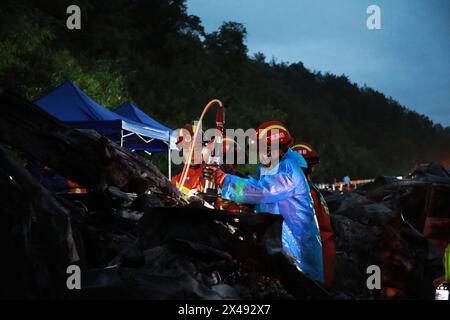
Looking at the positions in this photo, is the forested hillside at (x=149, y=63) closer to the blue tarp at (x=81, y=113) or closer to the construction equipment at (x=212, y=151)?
the blue tarp at (x=81, y=113)

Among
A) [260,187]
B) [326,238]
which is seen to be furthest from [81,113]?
[260,187]

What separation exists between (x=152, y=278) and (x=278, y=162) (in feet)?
7.59

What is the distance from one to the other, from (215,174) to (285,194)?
630 mm

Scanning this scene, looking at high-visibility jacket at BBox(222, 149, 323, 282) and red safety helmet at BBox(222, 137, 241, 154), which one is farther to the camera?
red safety helmet at BBox(222, 137, 241, 154)

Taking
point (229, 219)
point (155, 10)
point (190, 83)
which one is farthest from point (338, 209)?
point (155, 10)

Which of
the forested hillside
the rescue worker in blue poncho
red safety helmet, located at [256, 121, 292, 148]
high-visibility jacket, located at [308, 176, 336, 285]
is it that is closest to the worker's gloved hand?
the rescue worker in blue poncho

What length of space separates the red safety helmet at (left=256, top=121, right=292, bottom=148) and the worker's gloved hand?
0.55 m

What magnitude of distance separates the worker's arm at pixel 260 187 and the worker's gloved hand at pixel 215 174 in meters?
0.04

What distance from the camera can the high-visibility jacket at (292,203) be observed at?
466cm

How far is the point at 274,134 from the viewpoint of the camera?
4938mm

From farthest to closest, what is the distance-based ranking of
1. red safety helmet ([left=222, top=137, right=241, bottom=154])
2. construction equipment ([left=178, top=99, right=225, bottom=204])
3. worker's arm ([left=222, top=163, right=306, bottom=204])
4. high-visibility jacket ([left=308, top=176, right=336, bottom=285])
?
red safety helmet ([left=222, top=137, right=241, bottom=154]) < high-visibility jacket ([left=308, top=176, right=336, bottom=285]) < construction equipment ([left=178, top=99, right=225, bottom=204]) < worker's arm ([left=222, top=163, right=306, bottom=204])

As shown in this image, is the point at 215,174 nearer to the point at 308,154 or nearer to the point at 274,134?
the point at 274,134

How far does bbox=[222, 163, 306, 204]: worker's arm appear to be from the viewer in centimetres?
463

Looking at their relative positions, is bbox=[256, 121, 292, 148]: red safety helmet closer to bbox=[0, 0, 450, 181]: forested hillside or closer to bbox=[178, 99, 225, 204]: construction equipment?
bbox=[178, 99, 225, 204]: construction equipment
